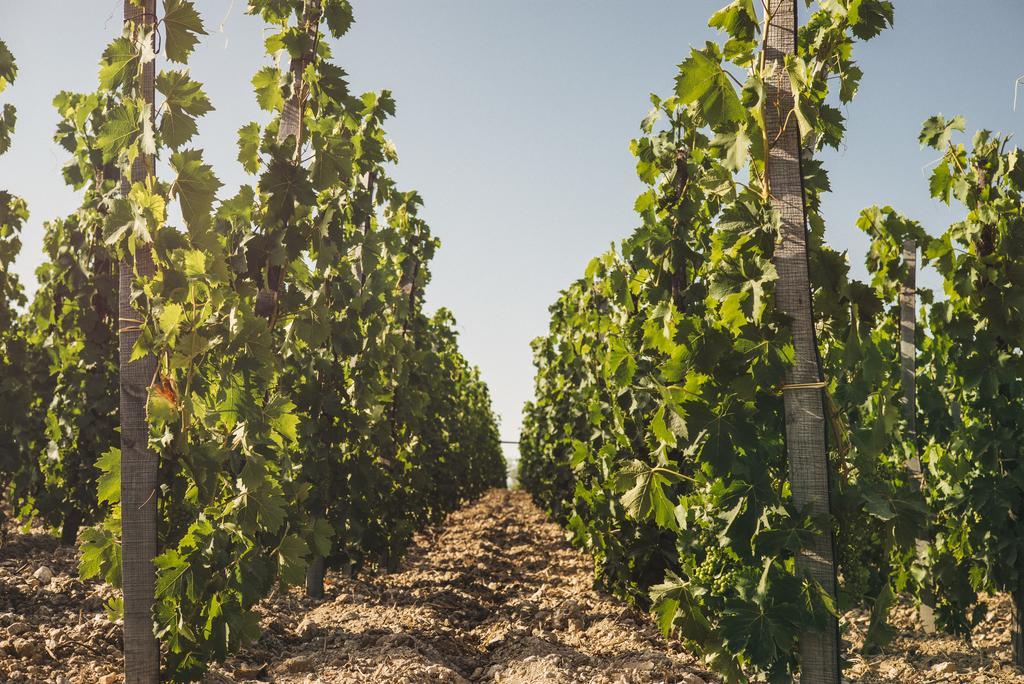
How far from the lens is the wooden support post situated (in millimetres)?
3014

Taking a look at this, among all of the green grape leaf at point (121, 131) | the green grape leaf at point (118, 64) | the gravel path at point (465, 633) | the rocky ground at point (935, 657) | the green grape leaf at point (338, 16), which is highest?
the green grape leaf at point (338, 16)

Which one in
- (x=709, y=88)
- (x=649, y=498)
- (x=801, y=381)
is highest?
(x=709, y=88)

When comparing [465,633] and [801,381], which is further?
[465,633]

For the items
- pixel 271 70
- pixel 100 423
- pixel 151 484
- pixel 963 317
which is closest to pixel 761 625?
pixel 151 484

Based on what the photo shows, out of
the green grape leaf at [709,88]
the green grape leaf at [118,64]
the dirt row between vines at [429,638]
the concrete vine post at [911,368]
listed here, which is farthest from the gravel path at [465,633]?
the green grape leaf at [118,64]

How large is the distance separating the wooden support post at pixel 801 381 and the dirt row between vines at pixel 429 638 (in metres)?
1.64

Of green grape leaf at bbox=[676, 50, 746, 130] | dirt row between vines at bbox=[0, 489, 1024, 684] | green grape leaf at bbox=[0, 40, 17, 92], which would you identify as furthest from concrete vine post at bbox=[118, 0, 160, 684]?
green grape leaf at bbox=[676, 50, 746, 130]

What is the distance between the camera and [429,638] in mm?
6031

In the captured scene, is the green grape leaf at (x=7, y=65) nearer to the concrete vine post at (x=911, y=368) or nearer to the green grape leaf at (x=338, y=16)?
the green grape leaf at (x=338, y=16)

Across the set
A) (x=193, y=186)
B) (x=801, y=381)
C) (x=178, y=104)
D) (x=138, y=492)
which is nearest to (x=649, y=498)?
(x=801, y=381)

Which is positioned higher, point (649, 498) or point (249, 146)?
point (249, 146)

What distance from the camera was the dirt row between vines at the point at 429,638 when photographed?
4.61 m

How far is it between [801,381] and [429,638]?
13.4ft

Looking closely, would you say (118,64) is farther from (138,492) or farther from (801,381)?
(801,381)
